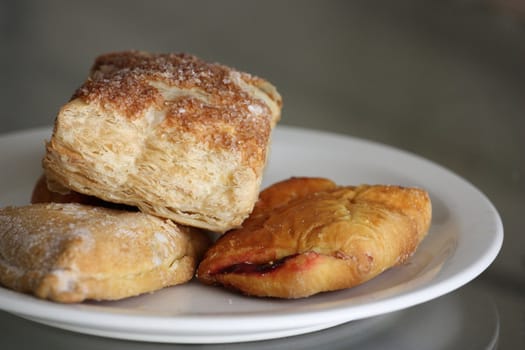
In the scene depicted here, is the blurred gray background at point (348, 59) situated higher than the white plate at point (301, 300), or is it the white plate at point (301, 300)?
the white plate at point (301, 300)

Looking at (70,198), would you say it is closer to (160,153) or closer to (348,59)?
(160,153)

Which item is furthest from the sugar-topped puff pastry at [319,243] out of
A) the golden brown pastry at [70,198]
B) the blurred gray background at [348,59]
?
the blurred gray background at [348,59]

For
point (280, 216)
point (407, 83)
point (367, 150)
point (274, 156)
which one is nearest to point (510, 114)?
point (407, 83)

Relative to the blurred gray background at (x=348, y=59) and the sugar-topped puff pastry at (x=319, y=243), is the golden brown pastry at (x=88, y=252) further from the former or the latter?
the blurred gray background at (x=348, y=59)

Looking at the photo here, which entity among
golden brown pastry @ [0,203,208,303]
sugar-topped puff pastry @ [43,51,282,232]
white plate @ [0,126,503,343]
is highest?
sugar-topped puff pastry @ [43,51,282,232]

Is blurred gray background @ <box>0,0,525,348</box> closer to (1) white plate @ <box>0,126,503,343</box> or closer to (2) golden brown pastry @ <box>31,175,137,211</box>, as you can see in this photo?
(1) white plate @ <box>0,126,503,343</box>

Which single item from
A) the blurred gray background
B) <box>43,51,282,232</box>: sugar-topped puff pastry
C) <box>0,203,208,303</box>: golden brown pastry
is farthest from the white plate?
the blurred gray background

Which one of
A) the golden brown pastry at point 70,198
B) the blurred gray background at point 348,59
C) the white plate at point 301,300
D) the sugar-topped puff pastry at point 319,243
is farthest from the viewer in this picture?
the blurred gray background at point 348,59
